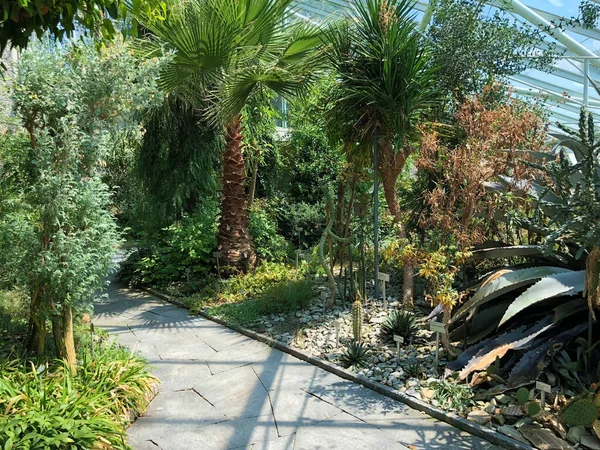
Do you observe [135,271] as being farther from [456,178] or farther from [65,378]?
[456,178]

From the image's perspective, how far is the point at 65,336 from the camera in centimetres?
363

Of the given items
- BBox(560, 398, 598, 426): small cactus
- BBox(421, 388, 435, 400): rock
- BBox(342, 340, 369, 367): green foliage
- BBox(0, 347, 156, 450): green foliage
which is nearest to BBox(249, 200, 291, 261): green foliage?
BBox(342, 340, 369, 367): green foliage

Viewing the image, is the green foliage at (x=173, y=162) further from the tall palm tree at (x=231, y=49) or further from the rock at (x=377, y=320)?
the rock at (x=377, y=320)

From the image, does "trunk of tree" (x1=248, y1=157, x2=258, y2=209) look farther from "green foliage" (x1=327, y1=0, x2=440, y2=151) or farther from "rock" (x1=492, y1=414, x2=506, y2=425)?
"rock" (x1=492, y1=414, x2=506, y2=425)

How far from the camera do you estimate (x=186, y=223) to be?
24.6ft

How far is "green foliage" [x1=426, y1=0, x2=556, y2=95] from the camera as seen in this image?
566cm

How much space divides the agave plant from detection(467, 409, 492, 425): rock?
304mm

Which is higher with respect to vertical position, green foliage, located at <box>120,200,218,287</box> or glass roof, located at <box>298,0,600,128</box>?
glass roof, located at <box>298,0,600,128</box>

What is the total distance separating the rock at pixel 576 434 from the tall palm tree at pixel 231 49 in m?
4.47

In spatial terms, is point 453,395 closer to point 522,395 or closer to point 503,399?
point 503,399

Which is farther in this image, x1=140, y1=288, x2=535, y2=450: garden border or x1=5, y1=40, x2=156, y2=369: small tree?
x1=5, y1=40, x2=156, y2=369: small tree

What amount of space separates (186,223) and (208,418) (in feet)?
14.6

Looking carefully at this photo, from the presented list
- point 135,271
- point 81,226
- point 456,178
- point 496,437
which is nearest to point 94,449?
point 81,226

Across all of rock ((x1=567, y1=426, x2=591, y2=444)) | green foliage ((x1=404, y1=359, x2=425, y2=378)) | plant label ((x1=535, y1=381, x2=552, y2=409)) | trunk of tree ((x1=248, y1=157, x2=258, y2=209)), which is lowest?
rock ((x1=567, y1=426, x2=591, y2=444))
